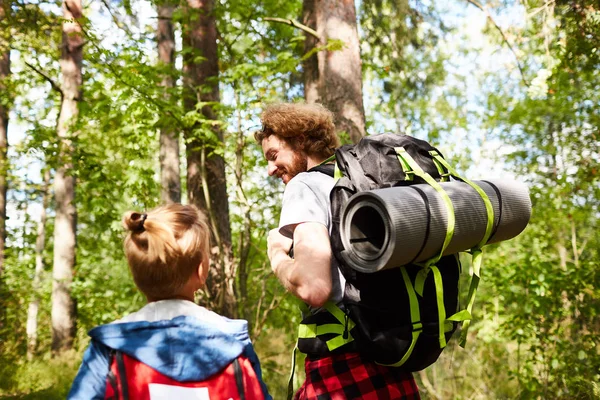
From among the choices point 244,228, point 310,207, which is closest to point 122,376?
point 310,207

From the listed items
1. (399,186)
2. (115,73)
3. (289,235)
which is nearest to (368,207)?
(399,186)

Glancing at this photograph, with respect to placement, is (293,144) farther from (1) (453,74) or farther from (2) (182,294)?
(1) (453,74)

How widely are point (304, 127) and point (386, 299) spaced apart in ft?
2.91

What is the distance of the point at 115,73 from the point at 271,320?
3881 millimetres

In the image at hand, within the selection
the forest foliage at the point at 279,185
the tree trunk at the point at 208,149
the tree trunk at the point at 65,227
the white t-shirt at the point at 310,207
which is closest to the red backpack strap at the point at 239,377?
the white t-shirt at the point at 310,207

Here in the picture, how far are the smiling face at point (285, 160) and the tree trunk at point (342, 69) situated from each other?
7.66 feet

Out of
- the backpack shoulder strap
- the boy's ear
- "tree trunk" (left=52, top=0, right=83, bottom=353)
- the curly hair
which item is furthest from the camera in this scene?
"tree trunk" (left=52, top=0, right=83, bottom=353)

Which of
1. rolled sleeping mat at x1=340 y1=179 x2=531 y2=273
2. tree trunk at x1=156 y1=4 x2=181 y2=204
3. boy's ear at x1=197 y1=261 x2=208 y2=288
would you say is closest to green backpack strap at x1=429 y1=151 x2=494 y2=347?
rolled sleeping mat at x1=340 y1=179 x2=531 y2=273

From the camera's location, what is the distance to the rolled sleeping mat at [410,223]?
5.47 ft

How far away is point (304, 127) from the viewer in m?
2.38

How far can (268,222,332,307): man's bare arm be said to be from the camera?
1844 millimetres

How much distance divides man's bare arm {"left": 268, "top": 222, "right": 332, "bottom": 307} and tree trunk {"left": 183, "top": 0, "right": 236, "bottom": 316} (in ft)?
12.8

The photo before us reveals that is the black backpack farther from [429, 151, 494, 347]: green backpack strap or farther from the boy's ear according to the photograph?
the boy's ear

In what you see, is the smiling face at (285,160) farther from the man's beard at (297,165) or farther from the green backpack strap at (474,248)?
the green backpack strap at (474,248)
